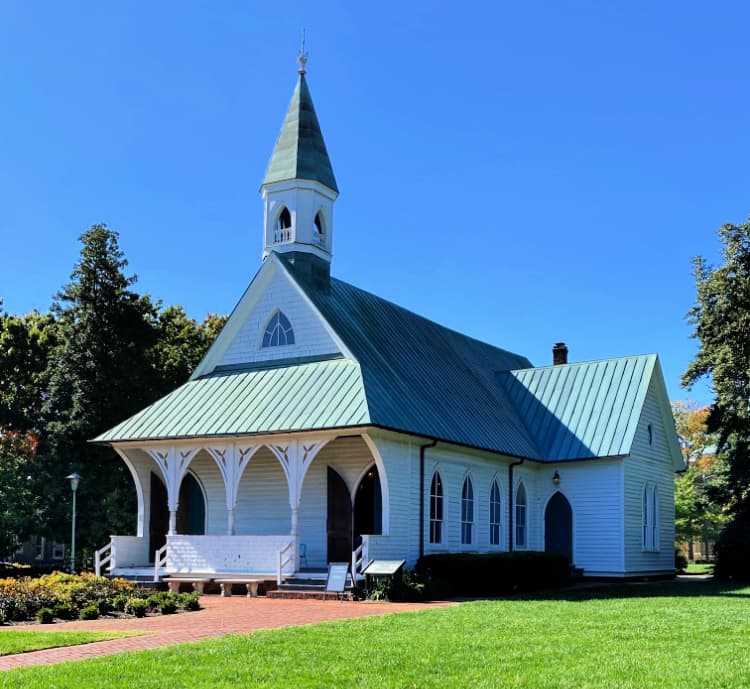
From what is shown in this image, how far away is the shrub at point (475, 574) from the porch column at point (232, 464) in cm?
494

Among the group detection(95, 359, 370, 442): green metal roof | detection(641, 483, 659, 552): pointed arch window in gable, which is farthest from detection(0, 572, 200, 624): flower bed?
detection(641, 483, 659, 552): pointed arch window in gable

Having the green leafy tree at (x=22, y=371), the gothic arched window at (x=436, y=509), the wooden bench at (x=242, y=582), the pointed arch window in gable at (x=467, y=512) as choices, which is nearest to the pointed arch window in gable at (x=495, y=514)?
the pointed arch window in gable at (x=467, y=512)

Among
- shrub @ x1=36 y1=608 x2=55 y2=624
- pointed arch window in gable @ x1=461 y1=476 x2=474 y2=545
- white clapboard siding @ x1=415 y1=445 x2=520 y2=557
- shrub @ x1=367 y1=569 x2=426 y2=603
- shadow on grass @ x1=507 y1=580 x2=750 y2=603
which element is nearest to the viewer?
shrub @ x1=36 y1=608 x2=55 y2=624

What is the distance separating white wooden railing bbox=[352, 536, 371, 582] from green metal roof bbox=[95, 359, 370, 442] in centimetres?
283

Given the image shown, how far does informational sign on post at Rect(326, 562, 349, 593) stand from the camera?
22.1 meters

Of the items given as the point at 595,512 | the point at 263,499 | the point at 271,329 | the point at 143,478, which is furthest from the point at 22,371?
the point at 595,512

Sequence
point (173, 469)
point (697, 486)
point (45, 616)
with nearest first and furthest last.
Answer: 1. point (45, 616)
2. point (173, 469)
3. point (697, 486)

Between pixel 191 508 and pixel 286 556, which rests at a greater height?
pixel 191 508

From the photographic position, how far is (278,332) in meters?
28.1

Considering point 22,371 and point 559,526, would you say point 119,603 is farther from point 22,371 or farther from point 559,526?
point 22,371

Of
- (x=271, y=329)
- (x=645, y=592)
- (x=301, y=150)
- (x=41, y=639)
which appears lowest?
(x=645, y=592)

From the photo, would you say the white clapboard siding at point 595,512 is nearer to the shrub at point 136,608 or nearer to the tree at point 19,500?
the shrub at point 136,608

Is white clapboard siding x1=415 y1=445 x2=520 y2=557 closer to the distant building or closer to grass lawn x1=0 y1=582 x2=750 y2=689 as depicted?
the distant building

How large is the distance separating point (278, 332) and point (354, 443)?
4143mm
